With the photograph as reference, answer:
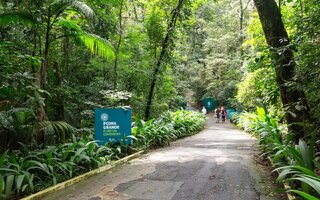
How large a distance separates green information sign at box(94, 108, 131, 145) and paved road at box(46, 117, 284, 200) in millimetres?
973

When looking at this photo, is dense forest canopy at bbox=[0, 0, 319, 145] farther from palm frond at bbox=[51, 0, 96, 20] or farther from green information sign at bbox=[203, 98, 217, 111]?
green information sign at bbox=[203, 98, 217, 111]

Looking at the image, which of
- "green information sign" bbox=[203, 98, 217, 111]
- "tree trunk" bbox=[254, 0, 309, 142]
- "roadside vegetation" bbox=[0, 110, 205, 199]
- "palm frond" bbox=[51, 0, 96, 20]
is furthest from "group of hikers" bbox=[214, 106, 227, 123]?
"palm frond" bbox=[51, 0, 96, 20]

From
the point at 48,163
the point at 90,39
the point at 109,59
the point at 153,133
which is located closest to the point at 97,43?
the point at 90,39

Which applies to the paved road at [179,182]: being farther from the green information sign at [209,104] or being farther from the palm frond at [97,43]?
the green information sign at [209,104]

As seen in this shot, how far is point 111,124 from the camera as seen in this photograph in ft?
29.2

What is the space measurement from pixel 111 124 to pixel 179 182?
333 centimetres

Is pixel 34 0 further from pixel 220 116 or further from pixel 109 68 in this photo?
pixel 220 116

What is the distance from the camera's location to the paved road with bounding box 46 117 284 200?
538cm

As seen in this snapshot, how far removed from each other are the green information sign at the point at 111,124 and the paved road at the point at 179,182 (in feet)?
3.19

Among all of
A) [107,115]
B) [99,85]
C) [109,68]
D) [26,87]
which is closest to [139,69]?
[109,68]

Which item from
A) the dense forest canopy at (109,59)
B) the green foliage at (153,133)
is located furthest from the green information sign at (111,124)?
the dense forest canopy at (109,59)

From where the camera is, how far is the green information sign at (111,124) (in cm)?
879

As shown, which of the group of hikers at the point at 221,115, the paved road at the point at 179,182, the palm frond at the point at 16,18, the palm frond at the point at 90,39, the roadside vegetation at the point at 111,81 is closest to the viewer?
the paved road at the point at 179,182

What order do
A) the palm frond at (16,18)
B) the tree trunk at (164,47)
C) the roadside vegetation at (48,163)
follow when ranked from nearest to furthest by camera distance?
the roadside vegetation at (48,163) → the palm frond at (16,18) → the tree trunk at (164,47)
